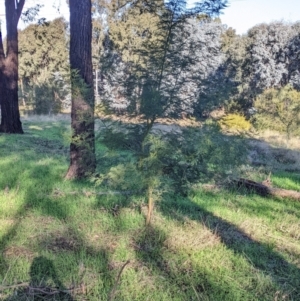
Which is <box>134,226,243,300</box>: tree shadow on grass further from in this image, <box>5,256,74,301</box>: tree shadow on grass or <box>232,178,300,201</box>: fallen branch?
<box>232,178,300,201</box>: fallen branch

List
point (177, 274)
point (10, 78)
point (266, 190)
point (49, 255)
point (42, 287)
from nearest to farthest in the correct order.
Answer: point (42, 287) → point (177, 274) → point (49, 255) → point (266, 190) → point (10, 78)

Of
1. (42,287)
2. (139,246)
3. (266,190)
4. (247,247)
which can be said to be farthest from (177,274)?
(266,190)

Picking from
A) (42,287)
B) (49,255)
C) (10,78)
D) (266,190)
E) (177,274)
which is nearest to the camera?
(42,287)

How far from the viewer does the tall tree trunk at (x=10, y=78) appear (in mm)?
10453

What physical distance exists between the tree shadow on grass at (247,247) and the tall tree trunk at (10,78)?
825 cm

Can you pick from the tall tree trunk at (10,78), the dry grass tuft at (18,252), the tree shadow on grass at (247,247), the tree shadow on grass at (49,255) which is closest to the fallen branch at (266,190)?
the tree shadow on grass at (247,247)

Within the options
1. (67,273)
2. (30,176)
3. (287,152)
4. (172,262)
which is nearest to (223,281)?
(172,262)

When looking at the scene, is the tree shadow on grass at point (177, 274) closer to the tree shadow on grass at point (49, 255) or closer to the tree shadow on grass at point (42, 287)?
the tree shadow on grass at point (49, 255)

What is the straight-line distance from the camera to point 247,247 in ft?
9.70

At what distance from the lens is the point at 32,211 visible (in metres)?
3.52

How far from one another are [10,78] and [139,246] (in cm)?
935

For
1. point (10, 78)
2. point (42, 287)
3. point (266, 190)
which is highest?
point (10, 78)

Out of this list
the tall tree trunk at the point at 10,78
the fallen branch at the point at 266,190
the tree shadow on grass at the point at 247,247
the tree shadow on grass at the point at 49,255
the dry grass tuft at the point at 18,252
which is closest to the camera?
the tree shadow on grass at the point at 49,255

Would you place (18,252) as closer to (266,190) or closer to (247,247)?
(247,247)
